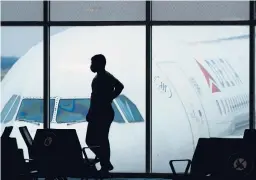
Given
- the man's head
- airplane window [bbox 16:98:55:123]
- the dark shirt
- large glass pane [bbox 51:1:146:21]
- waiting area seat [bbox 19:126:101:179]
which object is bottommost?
waiting area seat [bbox 19:126:101:179]

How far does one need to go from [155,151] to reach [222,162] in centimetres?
406

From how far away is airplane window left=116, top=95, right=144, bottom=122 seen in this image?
10.2m

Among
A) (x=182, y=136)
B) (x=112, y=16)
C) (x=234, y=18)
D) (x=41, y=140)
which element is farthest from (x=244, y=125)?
(x=41, y=140)

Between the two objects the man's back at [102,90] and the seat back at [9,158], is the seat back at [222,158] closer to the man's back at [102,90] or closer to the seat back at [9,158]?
the seat back at [9,158]

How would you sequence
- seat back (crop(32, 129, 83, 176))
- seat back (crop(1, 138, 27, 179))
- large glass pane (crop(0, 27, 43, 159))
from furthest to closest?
large glass pane (crop(0, 27, 43, 159)) → seat back (crop(32, 129, 83, 176)) → seat back (crop(1, 138, 27, 179))

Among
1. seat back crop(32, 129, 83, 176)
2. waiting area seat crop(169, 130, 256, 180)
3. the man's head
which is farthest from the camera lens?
the man's head

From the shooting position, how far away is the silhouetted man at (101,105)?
326 inches

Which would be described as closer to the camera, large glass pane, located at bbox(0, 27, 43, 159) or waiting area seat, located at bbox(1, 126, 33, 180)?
waiting area seat, located at bbox(1, 126, 33, 180)

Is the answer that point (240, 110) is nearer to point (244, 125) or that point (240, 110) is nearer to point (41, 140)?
point (244, 125)

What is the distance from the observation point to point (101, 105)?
841cm

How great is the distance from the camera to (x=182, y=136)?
10.0 metres

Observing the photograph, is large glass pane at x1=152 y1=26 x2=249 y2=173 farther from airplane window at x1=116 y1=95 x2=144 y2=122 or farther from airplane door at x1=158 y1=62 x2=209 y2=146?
airplane window at x1=116 y1=95 x2=144 y2=122

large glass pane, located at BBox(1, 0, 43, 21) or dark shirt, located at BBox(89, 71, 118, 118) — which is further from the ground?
large glass pane, located at BBox(1, 0, 43, 21)

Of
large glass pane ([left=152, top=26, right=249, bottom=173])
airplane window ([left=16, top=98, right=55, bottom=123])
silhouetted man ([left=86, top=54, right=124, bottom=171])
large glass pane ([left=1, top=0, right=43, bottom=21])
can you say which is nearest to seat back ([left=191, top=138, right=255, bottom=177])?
silhouetted man ([left=86, top=54, right=124, bottom=171])
